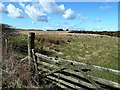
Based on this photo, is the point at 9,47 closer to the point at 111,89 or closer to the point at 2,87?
the point at 2,87

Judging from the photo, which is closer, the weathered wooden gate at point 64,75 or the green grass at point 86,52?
the weathered wooden gate at point 64,75

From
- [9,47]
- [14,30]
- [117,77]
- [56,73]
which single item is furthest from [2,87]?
[14,30]

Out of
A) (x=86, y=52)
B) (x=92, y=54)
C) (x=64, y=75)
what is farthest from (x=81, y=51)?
(x=64, y=75)

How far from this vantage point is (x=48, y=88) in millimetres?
8727

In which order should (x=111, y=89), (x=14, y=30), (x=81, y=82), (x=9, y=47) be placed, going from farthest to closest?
(x=14, y=30) < (x=9, y=47) < (x=81, y=82) < (x=111, y=89)

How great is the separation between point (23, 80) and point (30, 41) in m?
1.64

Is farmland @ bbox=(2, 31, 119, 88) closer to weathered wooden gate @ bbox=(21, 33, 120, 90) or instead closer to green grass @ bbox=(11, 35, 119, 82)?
green grass @ bbox=(11, 35, 119, 82)

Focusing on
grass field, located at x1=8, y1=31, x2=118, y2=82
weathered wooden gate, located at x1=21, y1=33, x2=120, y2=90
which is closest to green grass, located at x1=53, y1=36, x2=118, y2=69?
grass field, located at x1=8, y1=31, x2=118, y2=82

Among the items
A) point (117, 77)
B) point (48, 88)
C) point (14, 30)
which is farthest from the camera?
point (14, 30)

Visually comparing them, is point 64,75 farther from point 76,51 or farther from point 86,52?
point 86,52

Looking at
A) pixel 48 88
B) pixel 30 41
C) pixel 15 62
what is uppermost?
pixel 30 41

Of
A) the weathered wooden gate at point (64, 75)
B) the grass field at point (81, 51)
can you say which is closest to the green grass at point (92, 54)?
the grass field at point (81, 51)

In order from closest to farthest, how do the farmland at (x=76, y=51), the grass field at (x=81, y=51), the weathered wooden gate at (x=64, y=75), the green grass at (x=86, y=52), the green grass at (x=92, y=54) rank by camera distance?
1. the weathered wooden gate at (x=64, y=75)
2. the farmland at (x=76, y=51)
3. the green grass at (x=86, y=52)
4. the grass field at (x=81, y=51)
5. the green grass at (x=92, y=54)

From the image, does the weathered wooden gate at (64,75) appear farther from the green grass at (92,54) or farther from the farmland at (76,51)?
the green grass at (92,54)
